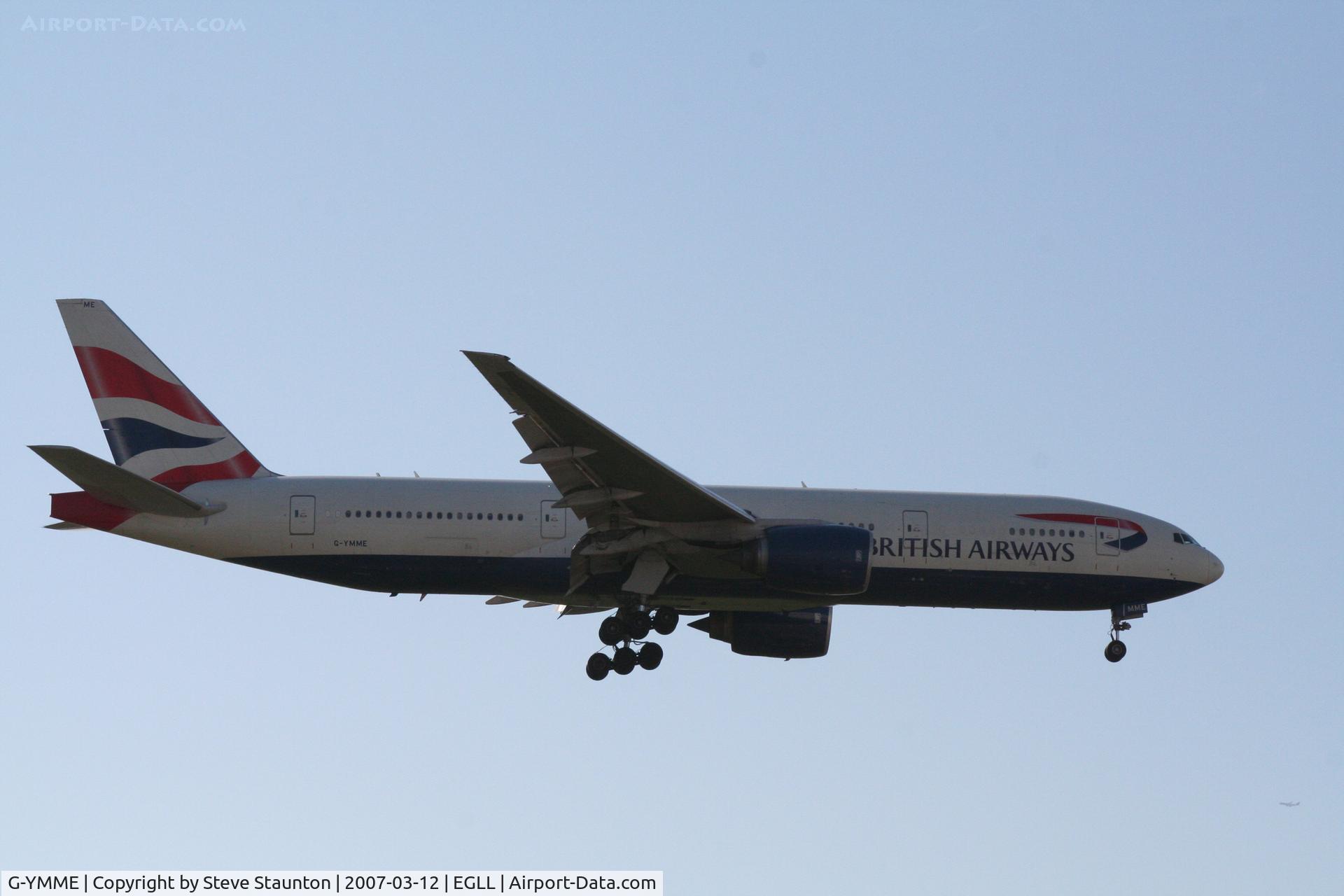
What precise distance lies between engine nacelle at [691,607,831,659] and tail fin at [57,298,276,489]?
9.12 m

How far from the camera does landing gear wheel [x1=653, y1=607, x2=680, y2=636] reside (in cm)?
2880

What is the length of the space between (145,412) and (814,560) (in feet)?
42.0

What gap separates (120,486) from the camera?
27094 mm

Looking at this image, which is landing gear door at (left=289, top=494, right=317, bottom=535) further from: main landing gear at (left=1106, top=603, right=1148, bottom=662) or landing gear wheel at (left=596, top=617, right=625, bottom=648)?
main landing gear at (left=1106, top=603, right=1148, bottom=662)

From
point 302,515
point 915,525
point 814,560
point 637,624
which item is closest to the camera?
point 814,560

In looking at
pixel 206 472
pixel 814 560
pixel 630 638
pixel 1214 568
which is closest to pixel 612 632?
pixel 630 638

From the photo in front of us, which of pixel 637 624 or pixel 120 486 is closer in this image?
pixel 120 486

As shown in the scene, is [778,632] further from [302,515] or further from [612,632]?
[302,515]

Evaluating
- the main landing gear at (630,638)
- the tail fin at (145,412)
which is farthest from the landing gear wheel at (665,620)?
the tail fin at (145,412)

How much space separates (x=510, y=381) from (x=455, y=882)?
7.26m

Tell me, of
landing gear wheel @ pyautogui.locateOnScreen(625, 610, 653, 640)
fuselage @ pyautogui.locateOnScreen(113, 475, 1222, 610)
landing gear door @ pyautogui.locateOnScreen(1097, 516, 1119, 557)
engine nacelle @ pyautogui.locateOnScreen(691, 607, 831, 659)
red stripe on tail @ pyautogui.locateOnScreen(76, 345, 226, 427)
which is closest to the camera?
fuselage @ pyautogui.locateOnScreen(113, 475, 1222, 610)

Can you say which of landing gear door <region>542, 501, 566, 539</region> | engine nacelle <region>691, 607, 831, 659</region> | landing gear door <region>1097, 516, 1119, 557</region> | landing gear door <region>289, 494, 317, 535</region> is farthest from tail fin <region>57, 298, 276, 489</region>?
landing gear door <region>1097, 516, 1119, 557</region>

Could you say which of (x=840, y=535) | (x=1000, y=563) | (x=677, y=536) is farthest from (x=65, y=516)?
(x=1000, y=563)

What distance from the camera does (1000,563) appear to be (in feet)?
95.6
